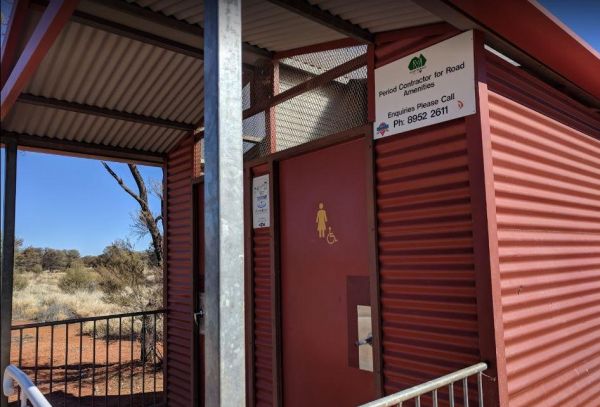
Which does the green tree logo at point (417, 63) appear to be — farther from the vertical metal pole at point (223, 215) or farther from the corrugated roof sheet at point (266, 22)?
the vertical metal pole at point (223, 215)

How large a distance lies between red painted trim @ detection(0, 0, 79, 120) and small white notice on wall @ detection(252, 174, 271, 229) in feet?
7.19

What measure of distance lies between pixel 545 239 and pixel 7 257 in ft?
16.7

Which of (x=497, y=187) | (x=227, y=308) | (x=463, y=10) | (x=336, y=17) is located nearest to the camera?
(x=227, y=308)

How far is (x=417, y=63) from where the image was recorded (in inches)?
131

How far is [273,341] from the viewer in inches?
171

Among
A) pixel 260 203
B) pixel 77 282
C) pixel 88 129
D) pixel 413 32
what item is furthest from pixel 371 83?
pixel 77 282

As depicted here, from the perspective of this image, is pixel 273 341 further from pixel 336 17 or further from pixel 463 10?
pixel 463 10

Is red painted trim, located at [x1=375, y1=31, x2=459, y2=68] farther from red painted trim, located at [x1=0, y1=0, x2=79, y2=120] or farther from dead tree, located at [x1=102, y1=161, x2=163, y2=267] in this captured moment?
dead tree, located at [x1=102, y1=161, x2=163, y2=267]

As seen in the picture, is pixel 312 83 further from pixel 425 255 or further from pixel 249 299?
pixel 249 299

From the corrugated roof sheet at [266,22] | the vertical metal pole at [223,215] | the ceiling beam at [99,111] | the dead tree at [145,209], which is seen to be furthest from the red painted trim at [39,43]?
the dead tree at [145,209]

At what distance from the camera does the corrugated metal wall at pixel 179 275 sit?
5886 mm

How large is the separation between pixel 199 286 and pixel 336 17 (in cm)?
375

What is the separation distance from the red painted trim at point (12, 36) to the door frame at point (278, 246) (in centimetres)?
219

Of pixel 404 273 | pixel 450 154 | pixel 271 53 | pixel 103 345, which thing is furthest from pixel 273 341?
pixel 103 345
